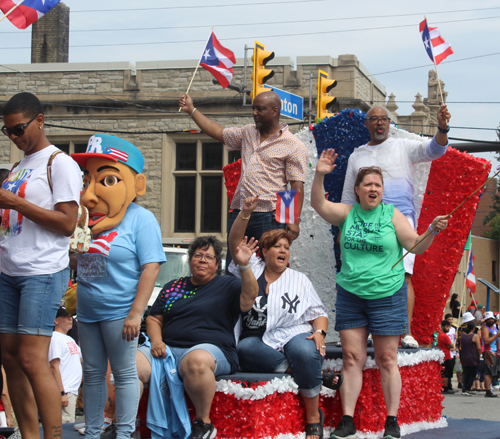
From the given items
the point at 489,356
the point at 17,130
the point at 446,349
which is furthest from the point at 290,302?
the point at 489,356

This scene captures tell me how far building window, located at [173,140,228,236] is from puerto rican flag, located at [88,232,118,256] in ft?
41.2

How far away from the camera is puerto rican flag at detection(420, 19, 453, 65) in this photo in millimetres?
5289

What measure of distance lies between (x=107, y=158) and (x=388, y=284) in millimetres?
1939

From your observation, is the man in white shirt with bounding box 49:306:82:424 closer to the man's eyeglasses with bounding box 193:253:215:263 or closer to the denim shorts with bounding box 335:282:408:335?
the man's eyeglasses with bounding box 193:253:215:263

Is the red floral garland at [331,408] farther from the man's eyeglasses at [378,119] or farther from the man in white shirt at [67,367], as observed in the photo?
the man in white shirt at [67,367]

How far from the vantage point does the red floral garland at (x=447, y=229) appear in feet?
17.1

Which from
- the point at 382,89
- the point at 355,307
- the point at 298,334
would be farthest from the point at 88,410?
the point at 382,89

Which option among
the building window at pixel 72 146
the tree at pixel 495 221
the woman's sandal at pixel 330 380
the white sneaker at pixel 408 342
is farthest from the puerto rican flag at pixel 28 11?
the tree at pixel 495 221

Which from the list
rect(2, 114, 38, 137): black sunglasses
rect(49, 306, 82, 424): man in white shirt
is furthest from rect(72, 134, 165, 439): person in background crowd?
rect(49, 306, 82, 424): man in white shirt

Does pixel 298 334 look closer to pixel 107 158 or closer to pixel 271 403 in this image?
pixel 271 403

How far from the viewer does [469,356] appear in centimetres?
1288

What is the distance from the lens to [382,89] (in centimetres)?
1991

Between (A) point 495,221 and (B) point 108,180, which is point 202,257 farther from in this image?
(A) point 495,221

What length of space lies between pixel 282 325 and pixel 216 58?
11.7ft
